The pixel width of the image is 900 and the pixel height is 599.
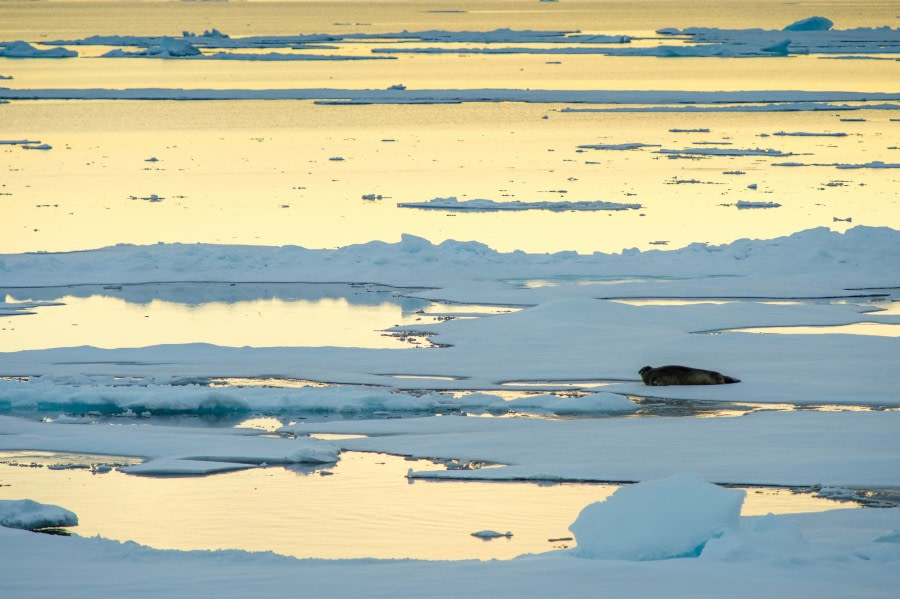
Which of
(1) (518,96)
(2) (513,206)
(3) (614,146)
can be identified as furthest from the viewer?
(1) (518,96)

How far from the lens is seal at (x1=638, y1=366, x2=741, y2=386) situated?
977 centimetres

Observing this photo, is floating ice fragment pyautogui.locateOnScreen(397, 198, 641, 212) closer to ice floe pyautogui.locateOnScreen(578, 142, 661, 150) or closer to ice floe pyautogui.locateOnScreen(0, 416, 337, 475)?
Answer: ice floe pyautogui.locateOnScreen(578, 142, 661, 150)

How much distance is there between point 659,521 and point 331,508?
5.97ft

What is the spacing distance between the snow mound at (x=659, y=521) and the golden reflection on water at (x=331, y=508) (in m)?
0.49

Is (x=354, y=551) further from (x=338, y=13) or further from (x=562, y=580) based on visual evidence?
(x=338, y=13)

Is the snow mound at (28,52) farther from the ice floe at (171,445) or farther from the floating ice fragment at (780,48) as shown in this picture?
the ice floe at (171,445)

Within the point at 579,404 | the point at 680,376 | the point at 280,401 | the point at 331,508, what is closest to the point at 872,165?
the point at 680,376

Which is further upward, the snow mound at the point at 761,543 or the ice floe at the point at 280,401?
the ice floe at the point at 280,401

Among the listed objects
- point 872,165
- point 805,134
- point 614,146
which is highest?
point 805,134

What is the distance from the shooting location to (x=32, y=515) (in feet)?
21.5

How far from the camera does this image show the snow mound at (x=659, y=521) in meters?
5.71

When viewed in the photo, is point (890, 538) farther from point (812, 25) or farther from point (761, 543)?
point (812, 25)

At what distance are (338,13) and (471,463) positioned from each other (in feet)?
365

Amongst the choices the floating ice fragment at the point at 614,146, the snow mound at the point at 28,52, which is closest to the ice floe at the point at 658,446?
the floating ice fragment at the point at 614,146
